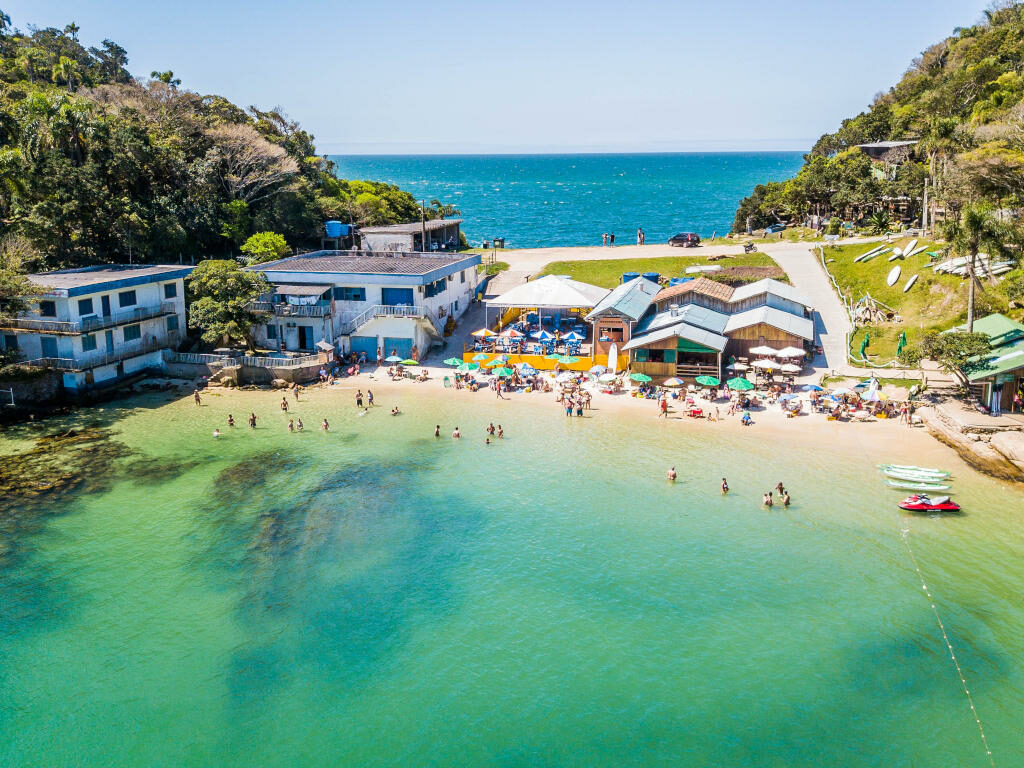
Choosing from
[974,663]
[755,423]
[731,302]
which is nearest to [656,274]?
[731,302]

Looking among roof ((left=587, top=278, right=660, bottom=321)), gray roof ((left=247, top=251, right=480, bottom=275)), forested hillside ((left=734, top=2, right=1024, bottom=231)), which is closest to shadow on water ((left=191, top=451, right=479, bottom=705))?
roof ((left=587, top=278, right=660, bottom=321))

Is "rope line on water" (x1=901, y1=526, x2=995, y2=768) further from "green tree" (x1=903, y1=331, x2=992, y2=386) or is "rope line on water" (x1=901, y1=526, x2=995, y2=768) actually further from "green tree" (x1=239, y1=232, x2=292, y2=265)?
"green tree" (x1=239, y1=232, x2=292, y2=265)

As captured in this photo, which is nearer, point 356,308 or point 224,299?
point 224,299

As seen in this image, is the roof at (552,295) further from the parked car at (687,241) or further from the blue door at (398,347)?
the parked car at (687,241)

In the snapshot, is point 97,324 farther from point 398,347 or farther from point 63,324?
point 398,347

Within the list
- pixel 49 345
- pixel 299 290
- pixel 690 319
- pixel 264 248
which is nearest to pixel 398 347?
pixel 299 290
